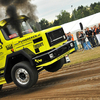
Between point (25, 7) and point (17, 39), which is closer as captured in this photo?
point (17, 39)

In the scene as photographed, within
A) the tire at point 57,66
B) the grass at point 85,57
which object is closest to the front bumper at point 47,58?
the tire at point 57,66

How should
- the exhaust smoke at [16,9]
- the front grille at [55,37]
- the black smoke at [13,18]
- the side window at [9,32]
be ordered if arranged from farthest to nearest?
the exhaust smoke at [16,9]
the black smoke at [13,18]
the side window at [9,32]
the front grille at [55,37]


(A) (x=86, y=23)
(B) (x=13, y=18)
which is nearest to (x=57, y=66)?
(B) (x=13, y=18)

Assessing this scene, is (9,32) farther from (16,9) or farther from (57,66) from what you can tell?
(57,66)

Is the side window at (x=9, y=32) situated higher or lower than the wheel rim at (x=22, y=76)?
higher

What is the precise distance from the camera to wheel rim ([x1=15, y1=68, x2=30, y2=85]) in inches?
270

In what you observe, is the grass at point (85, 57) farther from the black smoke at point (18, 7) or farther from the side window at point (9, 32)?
the side window at point (9, 32)

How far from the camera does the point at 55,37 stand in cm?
750

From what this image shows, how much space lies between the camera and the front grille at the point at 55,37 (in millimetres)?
7072

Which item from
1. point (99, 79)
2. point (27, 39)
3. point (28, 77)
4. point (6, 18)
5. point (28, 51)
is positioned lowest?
point (99, 79)

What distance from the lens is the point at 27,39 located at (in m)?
6.89

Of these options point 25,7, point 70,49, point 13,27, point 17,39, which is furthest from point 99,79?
point 25,7

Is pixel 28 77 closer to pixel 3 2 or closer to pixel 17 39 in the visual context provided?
pixel 17 39

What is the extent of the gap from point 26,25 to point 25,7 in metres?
1.72
